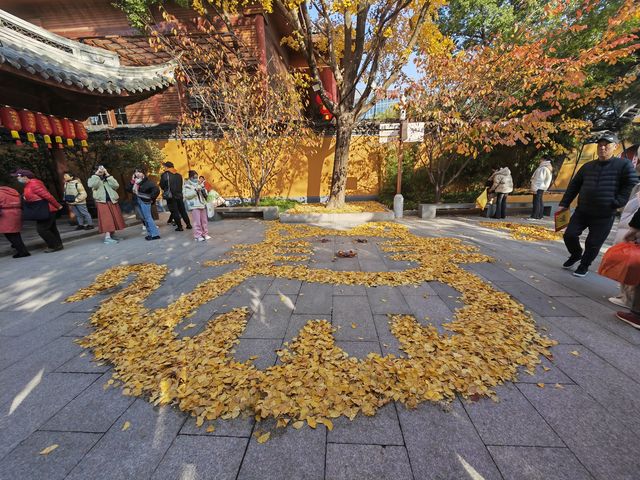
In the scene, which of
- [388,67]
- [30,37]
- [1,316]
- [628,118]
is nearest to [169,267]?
[1,316]

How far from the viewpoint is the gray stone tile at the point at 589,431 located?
1.50 metres

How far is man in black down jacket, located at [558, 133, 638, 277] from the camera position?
359 cm

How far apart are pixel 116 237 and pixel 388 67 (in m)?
10.5

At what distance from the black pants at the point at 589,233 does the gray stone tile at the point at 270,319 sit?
4543 mm

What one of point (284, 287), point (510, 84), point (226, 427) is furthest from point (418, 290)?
point (510, 84)

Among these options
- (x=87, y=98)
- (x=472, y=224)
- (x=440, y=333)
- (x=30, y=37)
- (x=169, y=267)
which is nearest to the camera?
(x=440, y=333)

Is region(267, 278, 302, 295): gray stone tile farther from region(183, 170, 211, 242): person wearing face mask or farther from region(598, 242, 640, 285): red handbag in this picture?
region(598, 242, 640, 285): red handbag

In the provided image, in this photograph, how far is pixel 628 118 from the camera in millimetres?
10117

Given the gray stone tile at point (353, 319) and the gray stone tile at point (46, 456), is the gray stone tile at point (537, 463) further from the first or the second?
the gray stone tile at point (46, 456)

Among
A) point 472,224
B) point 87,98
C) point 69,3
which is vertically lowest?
point 472,224

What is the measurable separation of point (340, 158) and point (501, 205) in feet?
18.5

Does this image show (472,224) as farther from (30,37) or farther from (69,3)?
(69,3)

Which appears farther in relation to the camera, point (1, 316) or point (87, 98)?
point (87, 98)

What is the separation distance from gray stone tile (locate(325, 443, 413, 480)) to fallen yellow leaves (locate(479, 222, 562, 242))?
6.50 m
